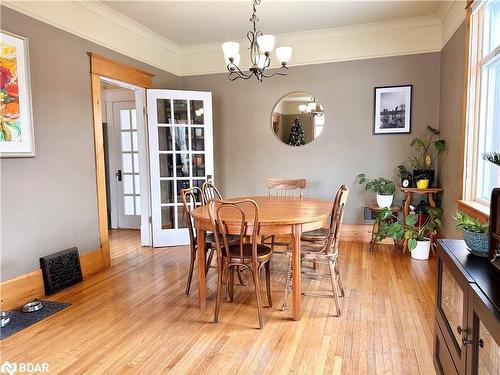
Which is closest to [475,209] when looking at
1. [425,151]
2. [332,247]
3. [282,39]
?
[332,247]

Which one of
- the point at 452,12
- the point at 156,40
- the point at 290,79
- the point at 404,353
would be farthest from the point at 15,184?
the point at 452,12

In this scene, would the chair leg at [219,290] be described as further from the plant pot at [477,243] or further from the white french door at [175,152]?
the white french door at [175,152]

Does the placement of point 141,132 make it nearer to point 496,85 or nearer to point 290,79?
point 290,79

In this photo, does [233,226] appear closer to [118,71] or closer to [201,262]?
[201,262]

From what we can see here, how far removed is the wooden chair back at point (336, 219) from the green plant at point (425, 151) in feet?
6.57

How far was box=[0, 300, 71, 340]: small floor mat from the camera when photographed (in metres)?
2.30

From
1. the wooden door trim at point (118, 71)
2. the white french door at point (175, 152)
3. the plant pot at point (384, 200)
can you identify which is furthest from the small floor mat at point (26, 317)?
the plant pot at point (384, 200)

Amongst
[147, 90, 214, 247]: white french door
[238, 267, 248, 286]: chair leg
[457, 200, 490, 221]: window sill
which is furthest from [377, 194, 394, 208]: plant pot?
[147, 90, 214, 247]: white french door

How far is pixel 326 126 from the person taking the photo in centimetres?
443

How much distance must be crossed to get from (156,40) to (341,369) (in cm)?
423

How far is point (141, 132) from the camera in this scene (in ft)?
14.2

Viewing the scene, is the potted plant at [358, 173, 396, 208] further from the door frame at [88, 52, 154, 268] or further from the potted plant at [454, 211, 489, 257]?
the door frame at [88, 52, 154, 268]

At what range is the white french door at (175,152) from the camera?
429 centimetres

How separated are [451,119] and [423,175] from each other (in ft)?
2.34
